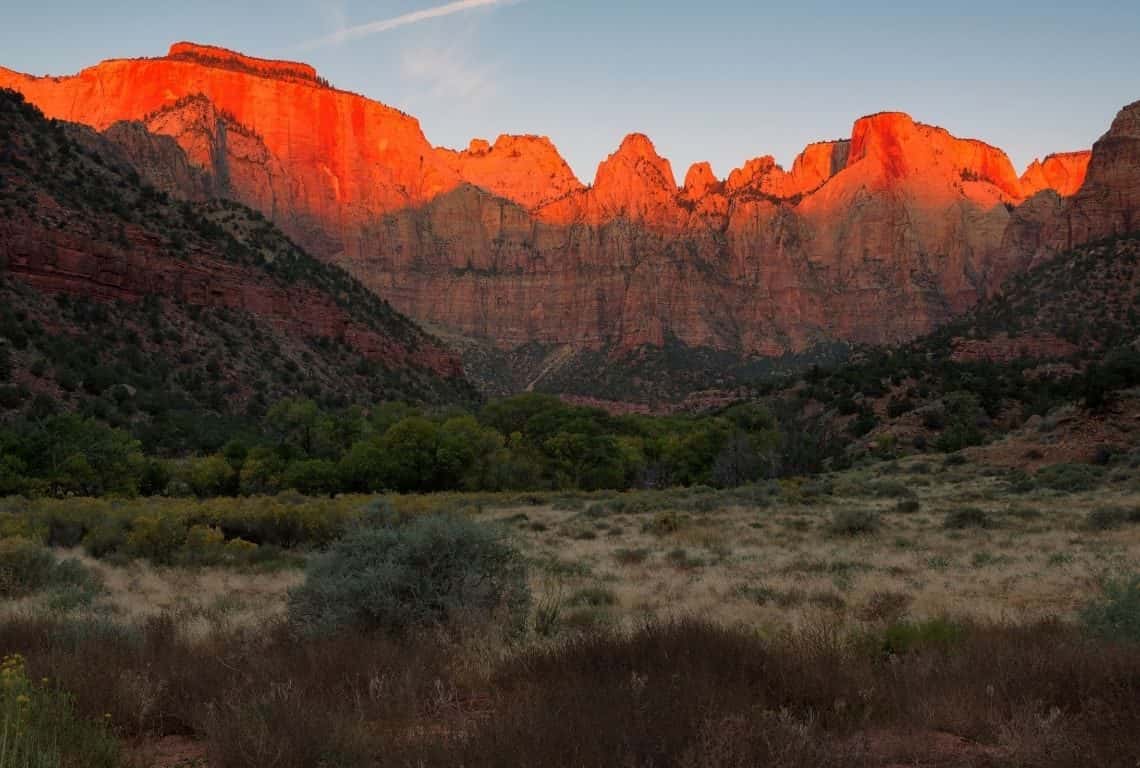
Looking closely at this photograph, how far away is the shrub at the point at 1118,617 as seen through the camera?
727 cm

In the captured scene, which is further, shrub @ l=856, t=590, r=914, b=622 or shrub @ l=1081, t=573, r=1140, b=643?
shrub @ l=856, t=590, r=914, b=622

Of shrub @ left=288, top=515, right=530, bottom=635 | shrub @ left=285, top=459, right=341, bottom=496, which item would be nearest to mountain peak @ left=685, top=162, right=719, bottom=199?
shrub @ left=285, top=459, right=341, bottom=496

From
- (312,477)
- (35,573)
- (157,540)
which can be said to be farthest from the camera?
(312,477)

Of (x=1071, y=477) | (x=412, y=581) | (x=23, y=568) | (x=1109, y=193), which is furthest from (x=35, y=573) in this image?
(x=1109, y=193)

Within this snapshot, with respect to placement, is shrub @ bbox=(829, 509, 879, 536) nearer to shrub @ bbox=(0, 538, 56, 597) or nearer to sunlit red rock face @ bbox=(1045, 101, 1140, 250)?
shrub @ bbox=(0, 538, 56, 597)

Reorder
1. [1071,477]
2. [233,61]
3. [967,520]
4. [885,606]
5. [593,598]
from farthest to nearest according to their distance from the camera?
[233,61] < [1071,477] < [967,520] < [593,598] < [885,606]

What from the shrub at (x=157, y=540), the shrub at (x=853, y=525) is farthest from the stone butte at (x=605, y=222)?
the shrub at (x=157, y=540)

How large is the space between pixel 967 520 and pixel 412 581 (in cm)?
1833

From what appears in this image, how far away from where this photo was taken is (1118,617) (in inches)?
305

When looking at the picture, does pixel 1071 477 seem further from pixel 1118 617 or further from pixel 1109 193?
pixel 1109 193

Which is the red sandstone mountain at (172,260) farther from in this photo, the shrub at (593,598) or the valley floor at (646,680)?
the shrub at (593,598)

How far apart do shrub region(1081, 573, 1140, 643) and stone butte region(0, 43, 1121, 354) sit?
471 ft

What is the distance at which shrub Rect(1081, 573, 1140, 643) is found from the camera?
7270 mm

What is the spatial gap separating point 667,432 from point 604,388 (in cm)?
6393
